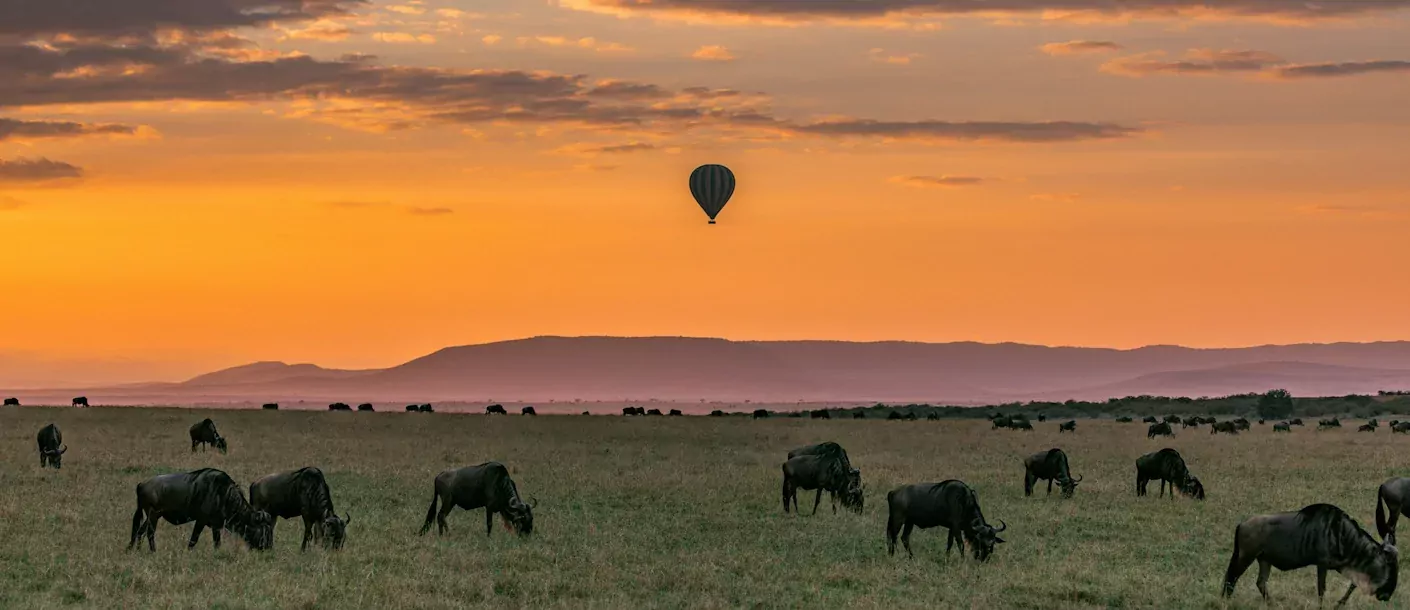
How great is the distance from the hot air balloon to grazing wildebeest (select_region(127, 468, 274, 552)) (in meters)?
43.4

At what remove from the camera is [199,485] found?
71.3 feet

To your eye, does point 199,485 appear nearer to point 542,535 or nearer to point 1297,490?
point 542,535

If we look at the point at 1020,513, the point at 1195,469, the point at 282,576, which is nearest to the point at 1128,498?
the point at 1020,513

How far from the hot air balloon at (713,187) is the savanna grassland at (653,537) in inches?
623

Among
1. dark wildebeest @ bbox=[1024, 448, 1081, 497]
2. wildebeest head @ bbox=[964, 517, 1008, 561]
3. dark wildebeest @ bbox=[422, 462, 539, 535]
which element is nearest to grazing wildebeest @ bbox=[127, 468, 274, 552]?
dark wildebeest @ bbox=[422, 462, 539, 535]

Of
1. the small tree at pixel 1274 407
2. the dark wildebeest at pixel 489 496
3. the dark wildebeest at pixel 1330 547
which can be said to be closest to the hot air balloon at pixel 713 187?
the dark wildebeest at pixel 489 496

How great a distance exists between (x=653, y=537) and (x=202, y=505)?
757 centimetres

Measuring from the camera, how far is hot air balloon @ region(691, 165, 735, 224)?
64125 mm

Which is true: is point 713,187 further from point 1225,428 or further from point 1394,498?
point 1394,498

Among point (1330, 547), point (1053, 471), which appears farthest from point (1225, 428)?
point (1330, 547)

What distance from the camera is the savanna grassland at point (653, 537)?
1923 cm

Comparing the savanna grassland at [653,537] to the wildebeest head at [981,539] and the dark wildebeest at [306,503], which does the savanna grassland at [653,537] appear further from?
the dark wildebeest at [306,503]

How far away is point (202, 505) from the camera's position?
71.0 ft

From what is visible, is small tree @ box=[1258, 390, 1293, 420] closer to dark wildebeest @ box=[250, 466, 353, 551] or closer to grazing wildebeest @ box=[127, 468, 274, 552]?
dark wildebeest @ box=[250, 466, 353, 551]
